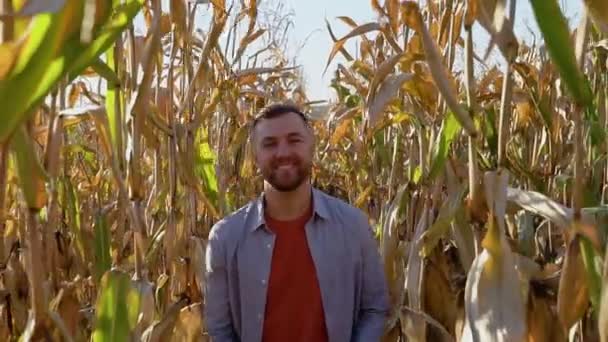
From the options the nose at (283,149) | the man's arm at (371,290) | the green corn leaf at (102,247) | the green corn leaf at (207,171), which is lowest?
the man's arm at (371,290)

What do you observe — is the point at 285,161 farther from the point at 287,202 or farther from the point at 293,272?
the point at 293,272

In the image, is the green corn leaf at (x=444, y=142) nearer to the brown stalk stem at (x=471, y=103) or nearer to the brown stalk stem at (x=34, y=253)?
the brown stalk stem at (x=471, y=103)

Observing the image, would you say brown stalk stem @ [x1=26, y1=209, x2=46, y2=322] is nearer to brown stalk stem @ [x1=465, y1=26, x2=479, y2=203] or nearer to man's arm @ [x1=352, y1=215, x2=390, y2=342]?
brown stalk stem @ [x1=465, y1=26, x2=479, y2=203]

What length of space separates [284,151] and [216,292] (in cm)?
35

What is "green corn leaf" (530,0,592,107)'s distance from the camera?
0.83m

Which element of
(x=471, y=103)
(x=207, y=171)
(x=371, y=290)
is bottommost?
(x=371, y=290)

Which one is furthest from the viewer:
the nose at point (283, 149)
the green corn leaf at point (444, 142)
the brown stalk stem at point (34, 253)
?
the nose at point (283, 149)

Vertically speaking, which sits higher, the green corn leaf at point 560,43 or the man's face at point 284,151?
the green corn leaf at point 560,43

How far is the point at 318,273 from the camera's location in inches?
64.0

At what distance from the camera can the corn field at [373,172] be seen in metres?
0.82

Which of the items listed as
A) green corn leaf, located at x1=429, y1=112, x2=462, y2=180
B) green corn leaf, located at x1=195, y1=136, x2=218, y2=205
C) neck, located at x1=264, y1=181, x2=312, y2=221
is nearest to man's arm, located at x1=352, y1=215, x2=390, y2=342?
neck, located at x1=264, y1=181, x2=312, y2=221

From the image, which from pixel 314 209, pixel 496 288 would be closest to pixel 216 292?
pixel 314 209

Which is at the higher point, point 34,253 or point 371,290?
point 34,253

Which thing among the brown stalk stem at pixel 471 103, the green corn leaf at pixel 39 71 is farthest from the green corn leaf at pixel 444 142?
the green corn leaf at pixel 39 71
